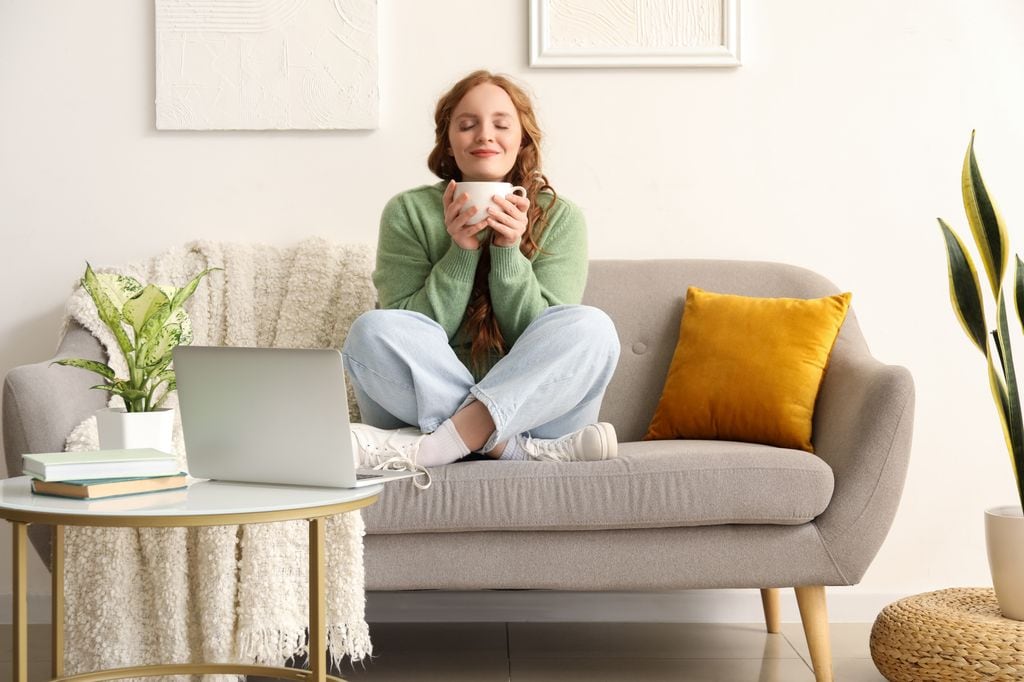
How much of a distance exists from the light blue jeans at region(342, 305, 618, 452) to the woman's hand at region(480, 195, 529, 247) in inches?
7.1

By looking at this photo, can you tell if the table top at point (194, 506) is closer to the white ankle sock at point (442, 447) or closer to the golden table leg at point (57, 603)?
the golden table leg at point (57, 603)

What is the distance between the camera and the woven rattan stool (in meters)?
1.80

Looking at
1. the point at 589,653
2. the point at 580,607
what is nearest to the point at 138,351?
the point at 589,653

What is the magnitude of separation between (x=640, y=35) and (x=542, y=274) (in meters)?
0.81

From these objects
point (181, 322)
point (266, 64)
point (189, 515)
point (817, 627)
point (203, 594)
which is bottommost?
point (817, 627)

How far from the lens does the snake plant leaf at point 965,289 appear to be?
2.00 metres

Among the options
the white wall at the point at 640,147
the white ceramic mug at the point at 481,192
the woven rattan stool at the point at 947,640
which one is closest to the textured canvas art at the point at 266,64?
the white wall at the point at 640,147

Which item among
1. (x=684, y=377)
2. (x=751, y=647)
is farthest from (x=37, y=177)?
(x=751, y=647)

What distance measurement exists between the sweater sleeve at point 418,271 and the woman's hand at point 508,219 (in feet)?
0.27

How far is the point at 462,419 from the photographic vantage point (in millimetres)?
1985

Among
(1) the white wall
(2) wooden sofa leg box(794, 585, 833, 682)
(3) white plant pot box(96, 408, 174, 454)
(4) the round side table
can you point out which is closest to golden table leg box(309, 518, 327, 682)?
(4) the round side table

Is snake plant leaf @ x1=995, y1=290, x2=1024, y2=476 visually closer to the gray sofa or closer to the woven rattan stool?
the gray sofa

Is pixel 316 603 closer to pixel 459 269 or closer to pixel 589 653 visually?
pixel 459 269

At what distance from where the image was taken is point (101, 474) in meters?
1.36
